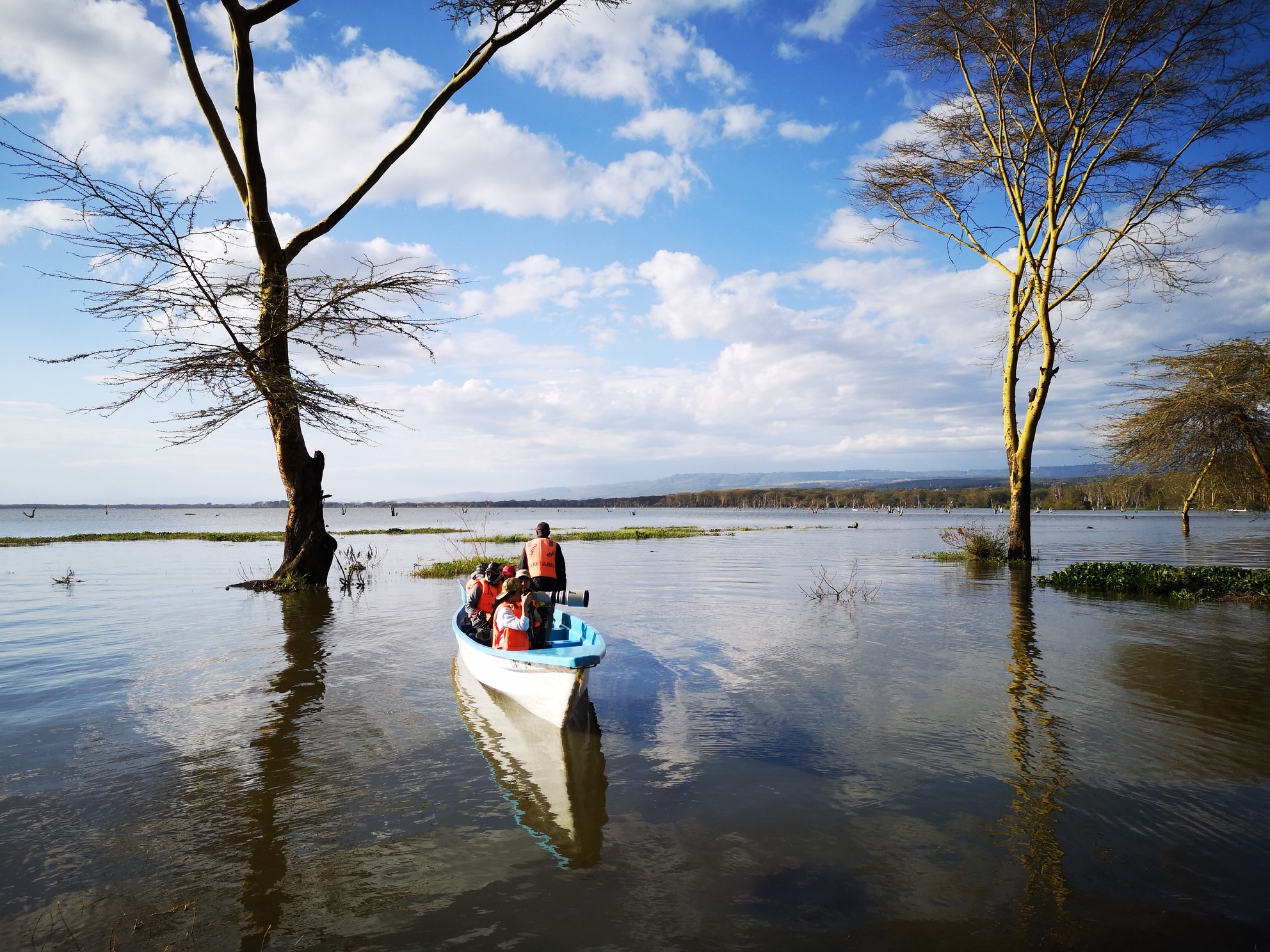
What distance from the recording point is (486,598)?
34.2 ft

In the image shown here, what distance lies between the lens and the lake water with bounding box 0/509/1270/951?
4438 millimetres

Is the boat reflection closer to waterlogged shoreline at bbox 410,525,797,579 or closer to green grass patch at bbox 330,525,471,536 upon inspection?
waterlogged shoreline at bbox 410,525,797,579

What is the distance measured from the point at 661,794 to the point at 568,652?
194 cm

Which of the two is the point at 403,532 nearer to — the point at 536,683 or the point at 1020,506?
the point at 1020,506

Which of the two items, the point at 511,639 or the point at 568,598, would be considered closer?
the point at 511,639

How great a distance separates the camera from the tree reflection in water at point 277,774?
15.1 feet

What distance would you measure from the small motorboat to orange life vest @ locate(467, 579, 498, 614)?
1.02 meters

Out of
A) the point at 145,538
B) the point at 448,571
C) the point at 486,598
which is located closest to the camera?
the point at 486,598

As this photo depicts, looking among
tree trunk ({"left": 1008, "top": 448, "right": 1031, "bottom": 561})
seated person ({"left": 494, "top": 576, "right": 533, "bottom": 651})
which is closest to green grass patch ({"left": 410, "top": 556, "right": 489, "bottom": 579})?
seated person ({"left": 494, "top": 576, "right": 533, "bottom": 651})

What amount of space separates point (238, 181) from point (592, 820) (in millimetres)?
18629

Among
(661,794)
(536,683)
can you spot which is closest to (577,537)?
(536,683)

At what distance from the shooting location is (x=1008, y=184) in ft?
72.9

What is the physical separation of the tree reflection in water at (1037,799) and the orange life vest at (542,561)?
279 inches

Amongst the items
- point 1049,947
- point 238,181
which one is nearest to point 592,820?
point 1049,947
